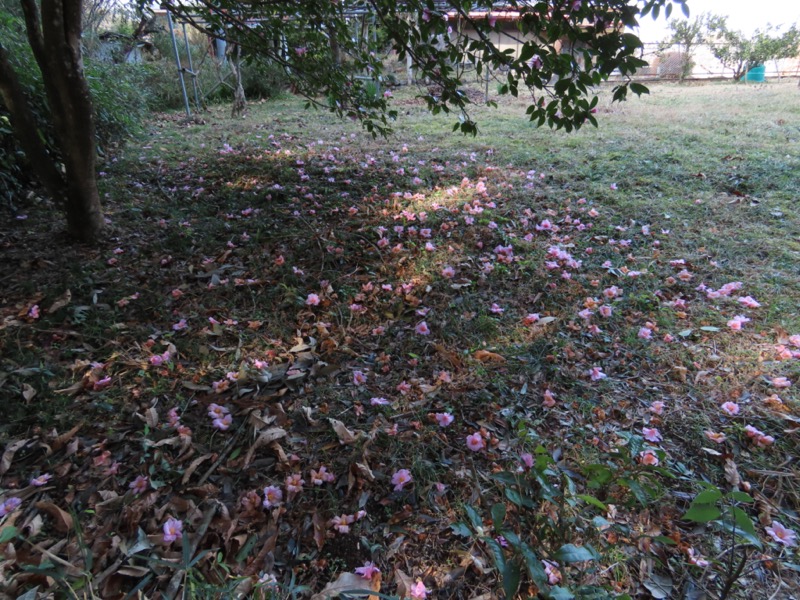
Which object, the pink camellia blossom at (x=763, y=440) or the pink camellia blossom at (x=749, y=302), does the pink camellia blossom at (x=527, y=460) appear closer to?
the pink camellia blossom at (x=763, y=440)

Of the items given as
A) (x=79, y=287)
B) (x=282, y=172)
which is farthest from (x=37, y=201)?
(x=282, y=172)

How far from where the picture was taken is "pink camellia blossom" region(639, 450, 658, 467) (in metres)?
1.54

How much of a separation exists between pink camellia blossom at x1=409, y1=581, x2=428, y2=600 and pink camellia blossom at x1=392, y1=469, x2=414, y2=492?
0.32 m

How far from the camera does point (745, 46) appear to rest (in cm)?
1231

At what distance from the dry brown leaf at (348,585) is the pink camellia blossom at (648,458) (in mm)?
956

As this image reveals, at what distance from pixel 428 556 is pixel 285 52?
3.64m

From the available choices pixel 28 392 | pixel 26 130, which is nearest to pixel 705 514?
Answer: pixel 28 392

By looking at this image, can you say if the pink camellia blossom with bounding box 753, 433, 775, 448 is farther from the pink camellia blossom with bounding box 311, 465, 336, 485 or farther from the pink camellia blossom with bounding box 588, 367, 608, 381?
the pink camellia blossom with bounding box 311, 465, 336, 485

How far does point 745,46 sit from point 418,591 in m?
16.3

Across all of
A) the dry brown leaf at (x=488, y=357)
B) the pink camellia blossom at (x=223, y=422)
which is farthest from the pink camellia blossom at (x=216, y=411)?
the dry brown leaf at (x=488, y=357)

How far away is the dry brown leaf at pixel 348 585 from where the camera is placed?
3.97 ft

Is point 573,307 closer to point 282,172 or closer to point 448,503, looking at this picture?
point 448,503

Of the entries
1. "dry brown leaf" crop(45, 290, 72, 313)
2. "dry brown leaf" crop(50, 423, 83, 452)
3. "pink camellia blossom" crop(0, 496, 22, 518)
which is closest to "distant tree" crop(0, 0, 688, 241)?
"dry brown leaf" crop(45, 290, 72, 313)

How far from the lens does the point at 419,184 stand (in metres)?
3.98
